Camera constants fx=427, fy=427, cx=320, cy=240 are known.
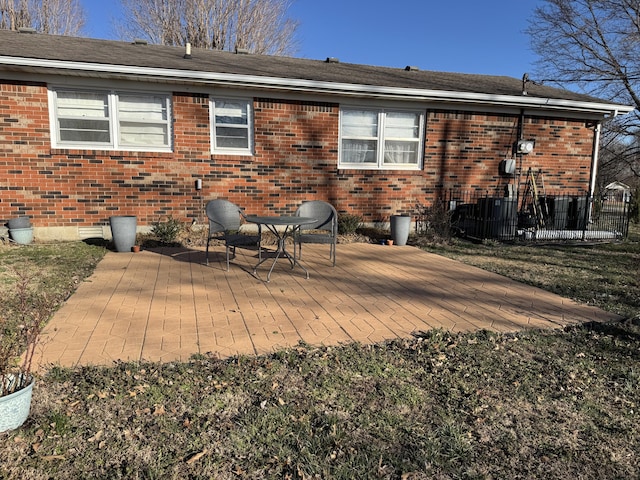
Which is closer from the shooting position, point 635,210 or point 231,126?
point 231,126

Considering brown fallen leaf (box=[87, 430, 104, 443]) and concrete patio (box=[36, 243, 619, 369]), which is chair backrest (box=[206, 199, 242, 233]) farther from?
brown fallen leaf (box=[87, 430, 104, 443])

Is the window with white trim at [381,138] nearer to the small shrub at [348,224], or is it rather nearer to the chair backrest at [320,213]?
the small shrub at [348,224]

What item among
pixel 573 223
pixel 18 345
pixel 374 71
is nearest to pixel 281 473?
pixel 18 345

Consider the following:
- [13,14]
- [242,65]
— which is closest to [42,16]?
[13,14]

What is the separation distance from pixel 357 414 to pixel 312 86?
23.6ft

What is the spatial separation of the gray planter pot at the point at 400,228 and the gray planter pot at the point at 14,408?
6816 millimetres

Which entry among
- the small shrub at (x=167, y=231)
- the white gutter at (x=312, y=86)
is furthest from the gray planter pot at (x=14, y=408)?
the white gutter at (x=312, y=86)

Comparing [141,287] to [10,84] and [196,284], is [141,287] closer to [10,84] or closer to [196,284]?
[196,284]

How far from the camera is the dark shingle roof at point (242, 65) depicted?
778 cm

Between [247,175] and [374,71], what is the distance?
484 centimetres

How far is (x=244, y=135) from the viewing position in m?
8.60

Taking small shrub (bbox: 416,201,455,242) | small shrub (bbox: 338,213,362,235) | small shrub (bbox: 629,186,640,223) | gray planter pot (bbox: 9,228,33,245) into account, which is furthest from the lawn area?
small shrub (bbox: 629,186,640,223)

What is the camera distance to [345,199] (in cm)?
928

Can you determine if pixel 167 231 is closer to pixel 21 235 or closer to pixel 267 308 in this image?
A: pixel 21 235
